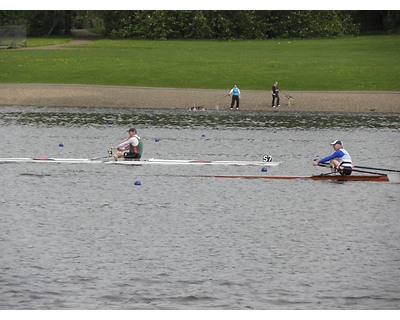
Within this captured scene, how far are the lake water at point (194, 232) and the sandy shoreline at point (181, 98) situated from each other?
2133 cm

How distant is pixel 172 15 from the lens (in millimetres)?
131875

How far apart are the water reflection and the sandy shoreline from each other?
2.31m

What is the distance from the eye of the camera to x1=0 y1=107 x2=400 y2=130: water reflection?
67.9m

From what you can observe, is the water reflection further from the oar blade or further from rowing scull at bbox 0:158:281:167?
the oar blade

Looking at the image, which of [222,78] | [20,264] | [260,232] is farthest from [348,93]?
[20,264]

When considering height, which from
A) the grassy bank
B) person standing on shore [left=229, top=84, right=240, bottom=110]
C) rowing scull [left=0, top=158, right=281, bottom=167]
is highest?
the grassy bank

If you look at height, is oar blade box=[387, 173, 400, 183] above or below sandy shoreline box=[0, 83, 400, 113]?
below

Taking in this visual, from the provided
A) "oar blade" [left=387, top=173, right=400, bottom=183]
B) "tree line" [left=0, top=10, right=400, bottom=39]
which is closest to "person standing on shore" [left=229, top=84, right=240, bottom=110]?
"oar blade" [left=387, top=173, right=400, bottom=183]

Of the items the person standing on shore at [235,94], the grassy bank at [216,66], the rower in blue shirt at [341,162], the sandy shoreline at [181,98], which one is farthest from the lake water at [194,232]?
the grassy bank at [216,66]

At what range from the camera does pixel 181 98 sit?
82.1 m

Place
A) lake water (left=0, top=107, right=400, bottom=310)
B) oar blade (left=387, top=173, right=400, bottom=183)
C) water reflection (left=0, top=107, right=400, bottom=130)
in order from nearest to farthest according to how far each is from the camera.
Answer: lake water (left=0, top=107, right=400, bottom=310), oar blade (left=387, top=173, right=400, bottom=183), water reflection (left=0, top=107, right=400, bottom=130)

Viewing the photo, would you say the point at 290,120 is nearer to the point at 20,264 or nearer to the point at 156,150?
the point at 156,150

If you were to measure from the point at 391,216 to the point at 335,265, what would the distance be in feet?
27.0

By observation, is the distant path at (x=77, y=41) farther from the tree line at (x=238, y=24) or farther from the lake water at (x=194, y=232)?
the lake water at (x=194, y=232)
